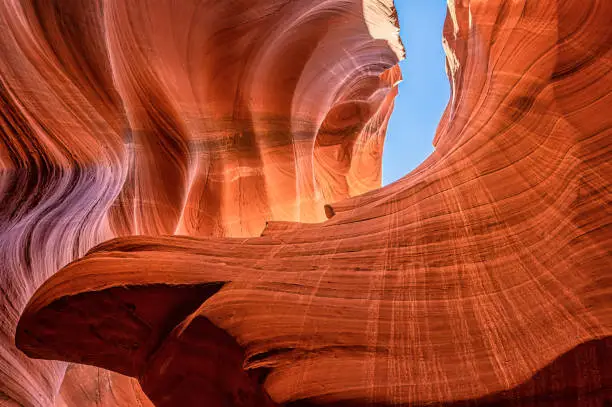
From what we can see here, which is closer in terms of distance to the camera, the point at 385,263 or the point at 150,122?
the point at 385,263

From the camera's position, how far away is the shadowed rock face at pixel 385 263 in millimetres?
1104

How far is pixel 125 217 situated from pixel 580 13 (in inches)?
94.2

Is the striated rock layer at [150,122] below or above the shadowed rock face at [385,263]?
above

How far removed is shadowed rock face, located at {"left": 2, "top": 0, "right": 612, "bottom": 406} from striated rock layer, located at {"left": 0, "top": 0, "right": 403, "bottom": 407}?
2 cm

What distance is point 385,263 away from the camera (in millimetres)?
1378

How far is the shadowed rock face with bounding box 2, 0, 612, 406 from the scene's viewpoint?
1104 mm

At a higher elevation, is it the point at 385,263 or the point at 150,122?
the point at 150,122

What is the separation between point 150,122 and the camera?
312cm

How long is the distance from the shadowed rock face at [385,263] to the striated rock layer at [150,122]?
0.02 metres

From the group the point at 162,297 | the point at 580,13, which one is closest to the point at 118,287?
the point at 162,297

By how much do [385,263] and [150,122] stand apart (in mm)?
2146

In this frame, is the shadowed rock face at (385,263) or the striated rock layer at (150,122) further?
the striated rock layer at (150,122)

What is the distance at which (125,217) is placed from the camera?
304 cm

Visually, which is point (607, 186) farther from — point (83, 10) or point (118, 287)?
point (83, 10)
